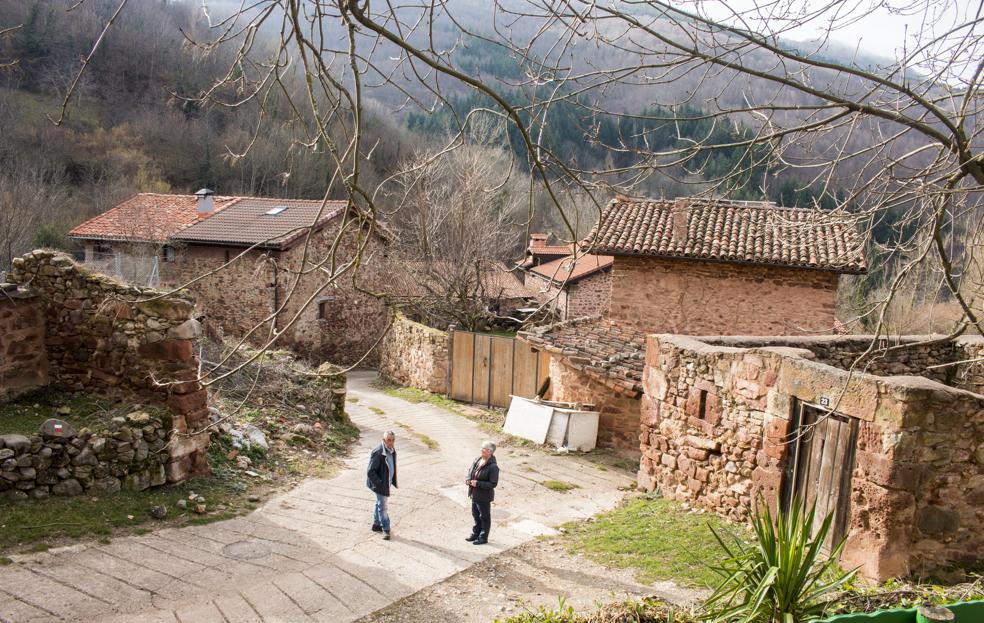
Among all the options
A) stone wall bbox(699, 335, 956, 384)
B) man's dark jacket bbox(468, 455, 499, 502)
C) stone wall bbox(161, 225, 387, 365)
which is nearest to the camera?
man's dark jacket bbox(468, 455, 499, 502)

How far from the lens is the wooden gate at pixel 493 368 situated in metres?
16.8

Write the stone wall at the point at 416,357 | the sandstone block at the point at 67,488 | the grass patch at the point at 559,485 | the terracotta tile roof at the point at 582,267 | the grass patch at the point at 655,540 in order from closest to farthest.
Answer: the grass patch at the point at 655,540, the sandstone block at the point at 67,488, the grass patch at the point at 559,485, the stone wall at the point at 416,357, the terracotta tile roof at the point at 582,267

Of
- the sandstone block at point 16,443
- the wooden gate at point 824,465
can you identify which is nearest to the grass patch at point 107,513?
the sandstone block at point 16,443

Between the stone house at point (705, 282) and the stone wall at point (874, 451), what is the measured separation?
5755 mm

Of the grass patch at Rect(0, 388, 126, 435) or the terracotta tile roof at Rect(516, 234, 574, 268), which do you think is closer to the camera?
the grass patch at Rect(0, 388, 126, 435)

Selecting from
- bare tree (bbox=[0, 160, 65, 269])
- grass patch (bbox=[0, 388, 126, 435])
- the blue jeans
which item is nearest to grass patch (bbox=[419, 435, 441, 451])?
the blue jeans

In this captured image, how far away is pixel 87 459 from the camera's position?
775 centimetres

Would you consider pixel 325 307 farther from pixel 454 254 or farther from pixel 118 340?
pixel 118 340

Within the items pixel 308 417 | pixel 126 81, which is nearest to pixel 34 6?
pixel 126 81

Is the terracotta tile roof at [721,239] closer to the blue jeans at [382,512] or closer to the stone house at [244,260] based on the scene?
the blue jeans at [382,512]

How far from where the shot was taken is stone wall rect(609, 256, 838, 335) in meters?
15.8

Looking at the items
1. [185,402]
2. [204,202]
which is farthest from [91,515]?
[204,202]

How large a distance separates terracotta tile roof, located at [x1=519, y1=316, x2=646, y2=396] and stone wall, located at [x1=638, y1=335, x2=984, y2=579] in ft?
12.7

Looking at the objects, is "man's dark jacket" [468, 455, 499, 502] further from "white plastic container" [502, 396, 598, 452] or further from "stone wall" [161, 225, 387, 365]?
"stone wall" [161, 225, 387, 365]
